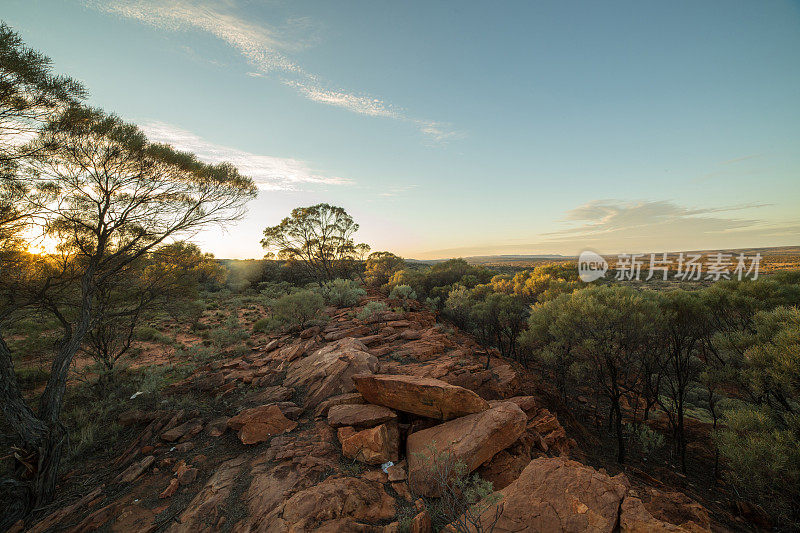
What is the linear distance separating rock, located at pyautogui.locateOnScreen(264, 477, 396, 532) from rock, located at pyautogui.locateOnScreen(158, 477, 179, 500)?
7.90 ft

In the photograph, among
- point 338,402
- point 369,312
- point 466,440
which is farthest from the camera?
point 369,312

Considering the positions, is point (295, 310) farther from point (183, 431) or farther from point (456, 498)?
point (456, 498)

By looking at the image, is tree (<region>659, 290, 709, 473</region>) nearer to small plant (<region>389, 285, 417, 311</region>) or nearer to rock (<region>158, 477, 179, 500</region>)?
small plant (<region>389, 285, 417, 311</region>)

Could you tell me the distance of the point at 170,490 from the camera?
505 cm

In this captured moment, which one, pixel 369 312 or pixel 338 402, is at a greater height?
pixel 369 312

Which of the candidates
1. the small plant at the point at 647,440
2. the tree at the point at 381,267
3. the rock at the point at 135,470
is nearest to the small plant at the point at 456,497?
the rock at the point at 135,470

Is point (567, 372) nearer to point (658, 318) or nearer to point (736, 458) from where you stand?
point (658, 318)

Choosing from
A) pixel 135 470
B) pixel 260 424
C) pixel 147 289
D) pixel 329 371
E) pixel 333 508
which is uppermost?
pixel 147 289

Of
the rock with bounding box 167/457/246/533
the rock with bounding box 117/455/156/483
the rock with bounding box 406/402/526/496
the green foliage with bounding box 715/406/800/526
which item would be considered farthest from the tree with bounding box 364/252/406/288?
the rock with bounding box 167/457/246/533

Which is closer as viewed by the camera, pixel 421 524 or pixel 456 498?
pixel 456 498

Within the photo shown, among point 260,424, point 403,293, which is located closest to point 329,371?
point 260,424

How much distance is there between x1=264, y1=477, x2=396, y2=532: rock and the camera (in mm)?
3863

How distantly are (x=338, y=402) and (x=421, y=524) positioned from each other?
147 inches

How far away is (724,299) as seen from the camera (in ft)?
37.7
